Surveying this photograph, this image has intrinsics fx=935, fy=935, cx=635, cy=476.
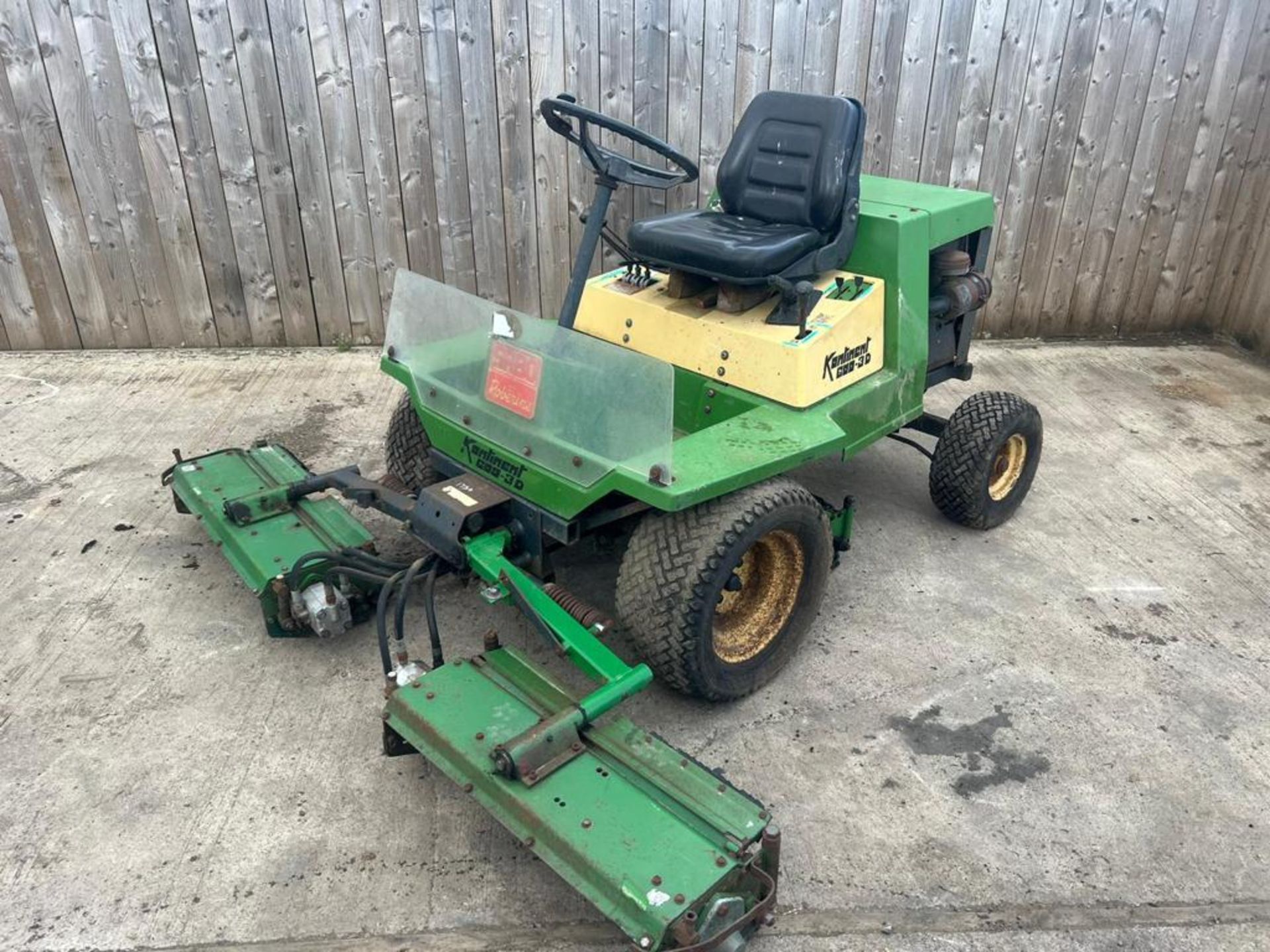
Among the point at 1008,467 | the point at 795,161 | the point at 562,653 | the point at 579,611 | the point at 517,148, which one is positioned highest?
the point at 795,161

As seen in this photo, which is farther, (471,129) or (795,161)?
(471,129)

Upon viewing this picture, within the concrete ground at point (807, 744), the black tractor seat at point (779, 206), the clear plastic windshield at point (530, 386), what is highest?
the black tractor seat at point (779, 206)

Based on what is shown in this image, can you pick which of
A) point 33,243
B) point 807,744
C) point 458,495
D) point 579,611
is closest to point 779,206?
point 458,495

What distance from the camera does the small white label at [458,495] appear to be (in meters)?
2.55

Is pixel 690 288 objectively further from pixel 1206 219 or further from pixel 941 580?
pixel 1206 219

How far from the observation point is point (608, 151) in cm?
310

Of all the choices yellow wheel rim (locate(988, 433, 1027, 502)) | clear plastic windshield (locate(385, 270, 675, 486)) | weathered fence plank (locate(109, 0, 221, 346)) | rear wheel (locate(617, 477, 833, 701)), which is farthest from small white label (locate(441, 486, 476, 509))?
weathered fence plank (locate(109, 0, 221, 346))

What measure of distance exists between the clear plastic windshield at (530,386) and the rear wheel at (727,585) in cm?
23

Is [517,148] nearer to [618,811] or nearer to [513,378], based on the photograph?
[513,378]

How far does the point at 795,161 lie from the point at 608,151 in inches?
24.8

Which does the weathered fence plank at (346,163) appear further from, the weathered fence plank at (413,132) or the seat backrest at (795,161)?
the seat backrest at (795,161)

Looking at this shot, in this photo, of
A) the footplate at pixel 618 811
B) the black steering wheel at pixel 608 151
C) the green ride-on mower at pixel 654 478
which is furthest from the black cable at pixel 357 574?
the black steering wheel at pixel 608 151

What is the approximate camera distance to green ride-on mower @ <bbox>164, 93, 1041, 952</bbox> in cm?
202

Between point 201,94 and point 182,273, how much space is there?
908 mm
